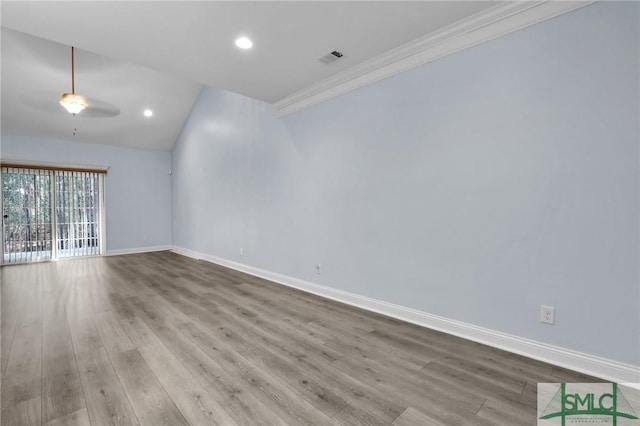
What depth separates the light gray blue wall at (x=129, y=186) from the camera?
664cm

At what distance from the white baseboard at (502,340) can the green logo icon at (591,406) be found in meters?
0.14

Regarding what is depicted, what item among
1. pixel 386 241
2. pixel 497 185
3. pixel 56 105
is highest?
pixel 56 105

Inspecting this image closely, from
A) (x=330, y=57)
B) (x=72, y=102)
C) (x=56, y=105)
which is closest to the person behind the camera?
(x=330, y=57)

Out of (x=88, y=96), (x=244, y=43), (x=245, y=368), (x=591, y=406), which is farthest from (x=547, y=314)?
(x=88, y=96)

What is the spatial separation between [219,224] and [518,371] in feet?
17.4

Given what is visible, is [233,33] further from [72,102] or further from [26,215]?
[26,215]

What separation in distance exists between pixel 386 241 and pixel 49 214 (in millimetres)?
7751

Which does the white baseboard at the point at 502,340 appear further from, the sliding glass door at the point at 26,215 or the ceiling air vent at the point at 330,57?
the sliding glass door at the point at 26,215

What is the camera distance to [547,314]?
7.00ft

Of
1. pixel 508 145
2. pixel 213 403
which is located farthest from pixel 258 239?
pixel 508 145

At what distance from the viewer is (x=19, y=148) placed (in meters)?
6.06

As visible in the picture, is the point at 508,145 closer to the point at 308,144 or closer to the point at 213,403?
the point at 308,144

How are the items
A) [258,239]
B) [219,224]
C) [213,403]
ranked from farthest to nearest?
1. [219,224]
2. [258,239]
3. [213,403]

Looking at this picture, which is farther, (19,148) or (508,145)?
(19,148)
